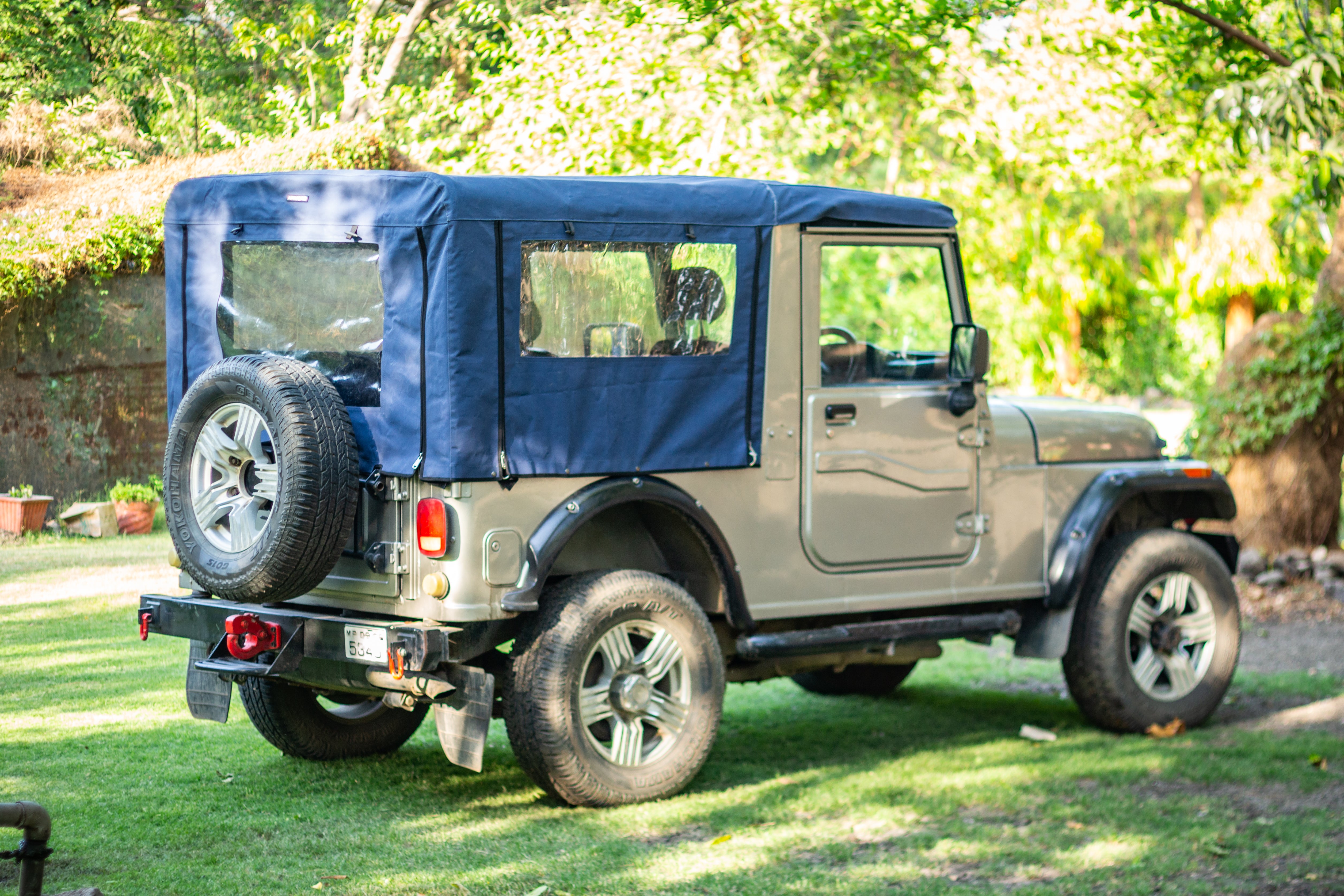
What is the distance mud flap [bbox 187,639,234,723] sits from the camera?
5324 mm

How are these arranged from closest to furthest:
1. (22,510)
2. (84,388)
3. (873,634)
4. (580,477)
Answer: (580,477) < (22,510) < (84,388) < (873,634)

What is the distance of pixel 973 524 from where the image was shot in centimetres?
649

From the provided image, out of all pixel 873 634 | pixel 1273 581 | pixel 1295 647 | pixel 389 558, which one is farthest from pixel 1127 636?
pixel 1273 581

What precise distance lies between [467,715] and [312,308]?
163cm

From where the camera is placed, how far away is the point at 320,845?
16.1 ft

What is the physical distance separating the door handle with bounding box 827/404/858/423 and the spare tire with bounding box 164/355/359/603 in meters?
2.03

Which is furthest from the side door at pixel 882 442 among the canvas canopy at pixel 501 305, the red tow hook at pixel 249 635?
the red tow hook at pixel 249 635

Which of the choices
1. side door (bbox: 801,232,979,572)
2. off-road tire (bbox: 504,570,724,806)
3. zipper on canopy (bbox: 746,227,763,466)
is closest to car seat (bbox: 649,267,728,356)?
zipper on canopy (bbox: 746,227,763,466)

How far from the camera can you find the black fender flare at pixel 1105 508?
6.68 m

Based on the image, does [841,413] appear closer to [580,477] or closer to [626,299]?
[626,299]

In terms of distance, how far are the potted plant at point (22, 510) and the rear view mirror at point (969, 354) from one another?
3.86m

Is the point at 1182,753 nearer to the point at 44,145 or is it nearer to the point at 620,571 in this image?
the point at 620,571

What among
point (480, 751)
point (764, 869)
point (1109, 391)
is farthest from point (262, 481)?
point (1109, 391)

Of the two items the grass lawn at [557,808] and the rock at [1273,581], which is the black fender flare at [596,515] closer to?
the grass lawn at [557,808]
